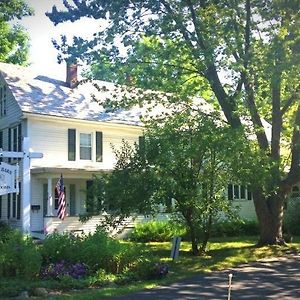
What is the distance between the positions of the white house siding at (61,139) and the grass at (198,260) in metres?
7.93

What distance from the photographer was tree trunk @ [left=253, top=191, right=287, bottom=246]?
67.2 feet

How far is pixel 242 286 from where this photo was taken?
12.0m

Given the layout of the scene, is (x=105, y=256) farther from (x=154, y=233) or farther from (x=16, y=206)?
(x=16, y=206)

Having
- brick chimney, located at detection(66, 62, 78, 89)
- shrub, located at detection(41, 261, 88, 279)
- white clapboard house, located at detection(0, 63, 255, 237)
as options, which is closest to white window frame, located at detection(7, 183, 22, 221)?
white clapboard house, located at detection(0, 63, 255, 237)

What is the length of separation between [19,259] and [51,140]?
15.1 m

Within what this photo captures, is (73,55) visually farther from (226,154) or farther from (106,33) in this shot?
(226,154)

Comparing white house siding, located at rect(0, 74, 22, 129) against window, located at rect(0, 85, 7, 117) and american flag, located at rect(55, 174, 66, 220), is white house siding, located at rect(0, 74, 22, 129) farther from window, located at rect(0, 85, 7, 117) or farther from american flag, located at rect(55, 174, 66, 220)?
american flag, located at rect(55, 174, 66, 220)

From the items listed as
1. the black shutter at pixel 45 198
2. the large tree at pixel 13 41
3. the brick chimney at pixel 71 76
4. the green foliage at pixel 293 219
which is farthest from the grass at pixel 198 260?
the large tree at pixel 13 41

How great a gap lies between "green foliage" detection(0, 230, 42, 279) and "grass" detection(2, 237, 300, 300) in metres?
1.18

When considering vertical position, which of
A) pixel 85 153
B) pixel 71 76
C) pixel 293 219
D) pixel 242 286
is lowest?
pixel 242 286

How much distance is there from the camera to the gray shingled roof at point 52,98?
2644 cm

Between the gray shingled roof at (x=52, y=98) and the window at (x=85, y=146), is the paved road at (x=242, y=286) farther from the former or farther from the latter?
the gray shingled roof at (x=52, y=98)

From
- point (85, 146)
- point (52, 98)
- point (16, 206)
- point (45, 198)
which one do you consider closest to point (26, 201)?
point (45, 198)

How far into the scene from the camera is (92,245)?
510 inches
